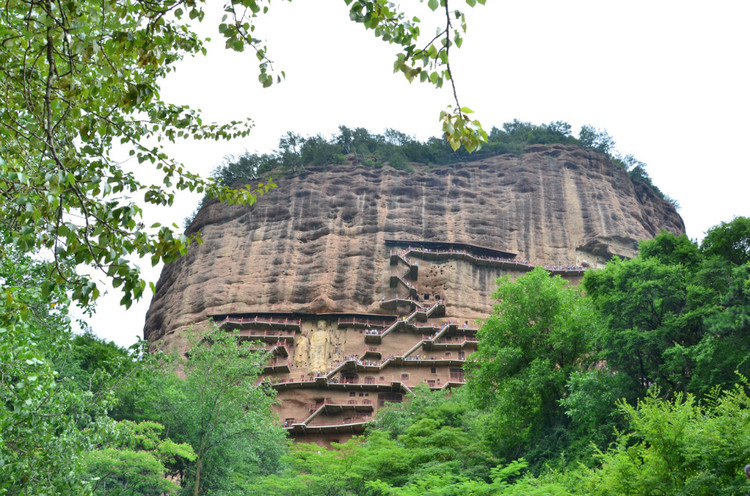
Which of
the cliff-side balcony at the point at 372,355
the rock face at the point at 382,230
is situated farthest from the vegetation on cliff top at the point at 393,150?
the cliff-side balcony at the point at 372,355

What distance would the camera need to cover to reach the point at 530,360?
23.0m

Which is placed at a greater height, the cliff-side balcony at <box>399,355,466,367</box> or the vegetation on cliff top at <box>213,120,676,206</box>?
the vegetation on cliff top at <box>213,120,676,206</box>

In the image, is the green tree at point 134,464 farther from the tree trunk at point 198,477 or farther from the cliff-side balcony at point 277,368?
the cliff-side balcony at point 277,368

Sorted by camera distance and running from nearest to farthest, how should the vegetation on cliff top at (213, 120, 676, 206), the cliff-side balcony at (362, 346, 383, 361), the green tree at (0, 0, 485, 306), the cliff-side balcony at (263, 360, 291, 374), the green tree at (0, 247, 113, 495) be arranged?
the green tree at (0, 0, 485, 306) < the green tree at (0, 247, 113, 495) < the cliff-side balcony at (263, 360, 291, 374) < the cliff-side balcony at (362, 346, 383, 361) < the vegetation on cliff top at (213, 120, 676, 206)

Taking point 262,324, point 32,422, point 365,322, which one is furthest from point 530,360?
point 262,324

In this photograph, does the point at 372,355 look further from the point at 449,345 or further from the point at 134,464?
the point at 134,464

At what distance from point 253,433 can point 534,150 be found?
150 feet

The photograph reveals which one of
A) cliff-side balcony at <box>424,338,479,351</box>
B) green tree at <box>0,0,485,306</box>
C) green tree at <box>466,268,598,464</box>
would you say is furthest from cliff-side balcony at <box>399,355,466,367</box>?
green tree at <box>0,0,485,306</box>

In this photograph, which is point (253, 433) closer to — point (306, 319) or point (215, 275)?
point (306, 319)

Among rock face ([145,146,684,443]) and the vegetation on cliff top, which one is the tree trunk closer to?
rock face ([145,146,684,443])

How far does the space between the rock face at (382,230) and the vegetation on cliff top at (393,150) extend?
79.1 inches

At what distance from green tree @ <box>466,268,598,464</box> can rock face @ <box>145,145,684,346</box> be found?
74.0 ft

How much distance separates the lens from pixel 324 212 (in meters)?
54.4

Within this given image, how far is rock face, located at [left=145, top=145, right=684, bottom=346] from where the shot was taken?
160 ft
